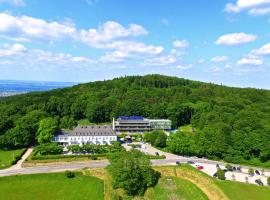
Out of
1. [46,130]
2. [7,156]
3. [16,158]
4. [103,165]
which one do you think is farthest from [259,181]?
[7,156]

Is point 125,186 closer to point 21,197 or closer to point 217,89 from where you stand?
point 21,197

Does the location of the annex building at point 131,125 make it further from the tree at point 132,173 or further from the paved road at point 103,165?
the tree at point 132,173

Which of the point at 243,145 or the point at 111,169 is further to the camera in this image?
the point at 243,145

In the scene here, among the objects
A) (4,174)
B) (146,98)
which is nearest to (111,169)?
(4,174)

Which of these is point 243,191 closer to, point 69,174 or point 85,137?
point 69,174

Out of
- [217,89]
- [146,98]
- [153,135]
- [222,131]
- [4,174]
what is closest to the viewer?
[4,174]

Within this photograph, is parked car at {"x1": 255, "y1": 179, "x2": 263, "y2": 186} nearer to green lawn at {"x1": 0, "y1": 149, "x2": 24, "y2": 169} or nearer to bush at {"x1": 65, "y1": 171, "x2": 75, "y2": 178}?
bush at {"x1": 65, "y1": 171, "x2": 75, "y2": 178}
